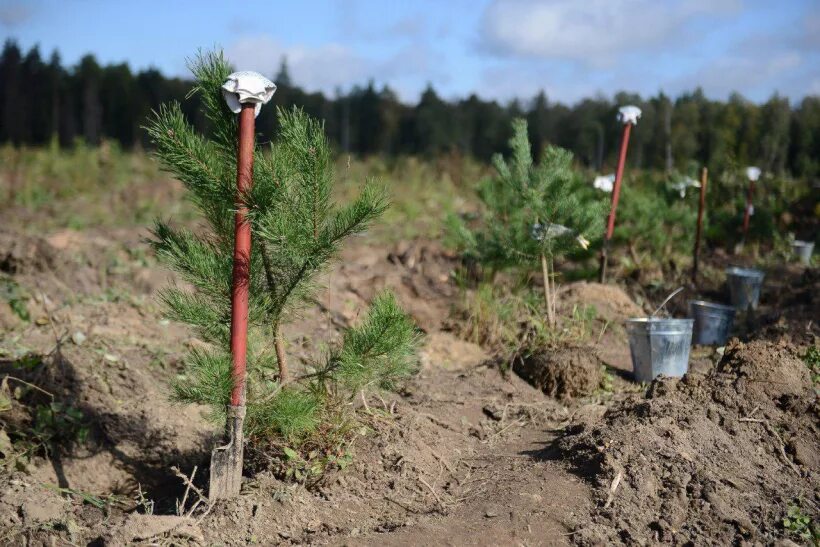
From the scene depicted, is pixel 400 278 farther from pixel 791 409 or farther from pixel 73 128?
pixel 73 128

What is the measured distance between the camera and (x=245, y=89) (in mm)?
2908

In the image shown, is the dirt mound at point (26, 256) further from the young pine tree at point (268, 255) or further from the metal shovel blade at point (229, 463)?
the metal shovel blade at point (229, 463)

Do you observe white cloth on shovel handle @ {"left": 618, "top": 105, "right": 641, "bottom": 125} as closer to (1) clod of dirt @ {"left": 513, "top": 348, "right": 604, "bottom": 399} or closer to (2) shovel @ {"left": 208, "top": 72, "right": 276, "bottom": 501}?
(1) clod of dirt @ {"left": 513, "top": 348, "right": 604, "bottom": 399}

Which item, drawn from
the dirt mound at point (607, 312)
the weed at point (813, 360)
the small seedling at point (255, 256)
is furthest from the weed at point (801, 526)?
the dirt mound at point (607, 312)

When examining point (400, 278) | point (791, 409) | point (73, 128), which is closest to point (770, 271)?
point (400, 278)

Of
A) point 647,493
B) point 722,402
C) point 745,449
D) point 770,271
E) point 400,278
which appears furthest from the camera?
point 770,271

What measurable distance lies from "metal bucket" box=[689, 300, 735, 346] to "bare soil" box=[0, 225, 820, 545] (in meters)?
0.35

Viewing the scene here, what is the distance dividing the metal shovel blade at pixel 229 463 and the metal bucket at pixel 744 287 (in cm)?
525

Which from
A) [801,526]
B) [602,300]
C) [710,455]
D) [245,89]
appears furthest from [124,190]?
[801,526]

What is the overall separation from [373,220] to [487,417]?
1.89m

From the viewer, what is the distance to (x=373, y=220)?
3152mm

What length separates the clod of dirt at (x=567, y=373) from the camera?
5016mm

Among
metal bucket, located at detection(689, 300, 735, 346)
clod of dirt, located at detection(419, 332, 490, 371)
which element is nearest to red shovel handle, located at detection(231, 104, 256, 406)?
clod of dirt, located at detection(419, 332, 490, 371)

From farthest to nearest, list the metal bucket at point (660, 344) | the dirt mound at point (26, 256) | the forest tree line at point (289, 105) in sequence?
the forest tree line at point (289, 105) < the dirt mound at point (26, 256) < the metal bucket at point (660, 344)
